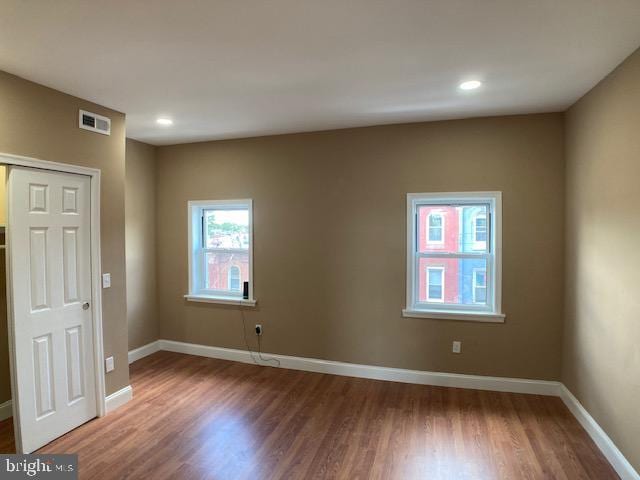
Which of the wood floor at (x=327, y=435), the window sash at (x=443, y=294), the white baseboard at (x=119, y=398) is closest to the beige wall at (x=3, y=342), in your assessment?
the wood floor at (x=327, y=435)

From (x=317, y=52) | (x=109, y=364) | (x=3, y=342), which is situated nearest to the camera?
(x=317, y=52)

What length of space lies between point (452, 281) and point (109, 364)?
3.28 metres

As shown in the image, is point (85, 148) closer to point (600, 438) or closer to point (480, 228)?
point (480, 228)

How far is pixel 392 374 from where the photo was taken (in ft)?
12.2

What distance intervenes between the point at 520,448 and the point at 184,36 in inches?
135

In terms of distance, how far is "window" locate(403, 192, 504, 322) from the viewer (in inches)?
137

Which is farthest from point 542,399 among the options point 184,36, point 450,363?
point 184,36

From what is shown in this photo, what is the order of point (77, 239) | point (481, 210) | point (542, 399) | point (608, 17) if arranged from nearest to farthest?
point (608, 17) < point (77, 239) < point (542, 399) < point (481, 210)

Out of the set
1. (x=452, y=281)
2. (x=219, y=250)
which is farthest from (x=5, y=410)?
(x=452, y=281)

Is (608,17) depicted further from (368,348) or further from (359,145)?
(368,348)

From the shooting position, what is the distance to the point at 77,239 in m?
2.83

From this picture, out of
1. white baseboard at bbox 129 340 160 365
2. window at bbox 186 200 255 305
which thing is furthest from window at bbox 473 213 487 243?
white baseboard at bbox 129 340 160 365

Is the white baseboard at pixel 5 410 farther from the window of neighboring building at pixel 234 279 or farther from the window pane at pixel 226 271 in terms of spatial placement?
the window of neighboring building at pixel 234 279

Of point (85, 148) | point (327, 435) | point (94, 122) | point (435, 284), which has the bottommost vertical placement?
point (327, 435)
